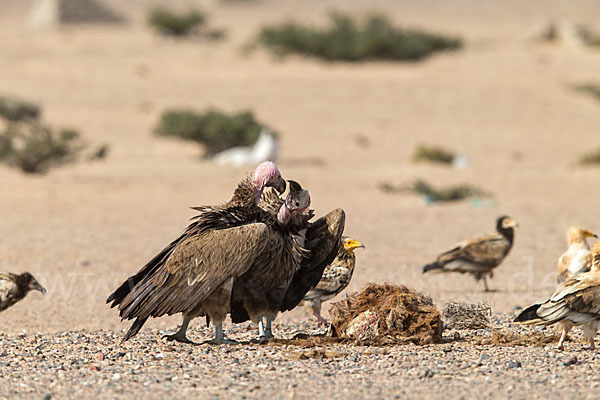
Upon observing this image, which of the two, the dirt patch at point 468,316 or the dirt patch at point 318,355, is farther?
the dirt patch at point 468,316

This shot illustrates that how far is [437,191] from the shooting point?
784 inches

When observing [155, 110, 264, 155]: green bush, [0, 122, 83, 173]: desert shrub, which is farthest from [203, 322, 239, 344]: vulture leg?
[155, 110, 264, 155]: green bush

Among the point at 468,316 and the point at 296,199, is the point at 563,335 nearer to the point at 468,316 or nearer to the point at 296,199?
the point at 468,316

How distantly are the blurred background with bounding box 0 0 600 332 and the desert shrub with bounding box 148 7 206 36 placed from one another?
0.08 meters

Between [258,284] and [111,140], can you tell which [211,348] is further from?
[111,140]

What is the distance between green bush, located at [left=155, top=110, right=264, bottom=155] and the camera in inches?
950

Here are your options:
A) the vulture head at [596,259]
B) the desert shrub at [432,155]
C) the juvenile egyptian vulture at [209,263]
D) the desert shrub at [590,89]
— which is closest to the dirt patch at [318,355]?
the juvenile egyptian vulture at [209,263]

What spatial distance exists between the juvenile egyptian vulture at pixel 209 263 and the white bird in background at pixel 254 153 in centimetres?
1410

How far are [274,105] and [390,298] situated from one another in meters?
21.9

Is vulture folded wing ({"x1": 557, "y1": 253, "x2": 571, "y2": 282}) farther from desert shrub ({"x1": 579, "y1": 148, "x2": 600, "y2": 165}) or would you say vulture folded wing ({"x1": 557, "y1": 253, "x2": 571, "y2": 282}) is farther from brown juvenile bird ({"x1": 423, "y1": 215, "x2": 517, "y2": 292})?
desert shrub ({"x1": 579, "y1": 148, "x2": 600, "y2": 165})

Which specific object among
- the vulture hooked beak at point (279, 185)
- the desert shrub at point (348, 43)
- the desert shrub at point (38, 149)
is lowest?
the vulture hooked beak at point (279, 185)

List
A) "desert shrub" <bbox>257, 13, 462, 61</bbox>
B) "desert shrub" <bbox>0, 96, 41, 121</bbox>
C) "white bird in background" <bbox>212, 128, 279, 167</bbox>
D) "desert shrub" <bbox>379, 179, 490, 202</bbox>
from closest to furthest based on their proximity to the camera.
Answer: "desert shrub" <bbox>379, 179, 490, 202</bbox> → "white bird in background" <bbox>212, 128, 279, 167</bbox> → "desert shrub" <bbox>0, 96, 41, 121</bbox> → "desert shrub" <bbox>257, 13, 462, 61</bbox>

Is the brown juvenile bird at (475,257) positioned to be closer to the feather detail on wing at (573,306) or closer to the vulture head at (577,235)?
the vulture head at (577,235)

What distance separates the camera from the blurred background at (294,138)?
1349 cm
